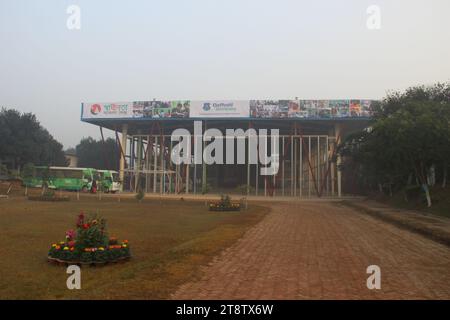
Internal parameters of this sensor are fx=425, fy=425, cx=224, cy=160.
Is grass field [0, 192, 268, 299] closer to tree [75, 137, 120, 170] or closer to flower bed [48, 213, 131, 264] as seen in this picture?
flower bed [48, 213, 131, 264]

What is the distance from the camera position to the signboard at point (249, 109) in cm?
4625

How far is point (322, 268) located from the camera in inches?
325

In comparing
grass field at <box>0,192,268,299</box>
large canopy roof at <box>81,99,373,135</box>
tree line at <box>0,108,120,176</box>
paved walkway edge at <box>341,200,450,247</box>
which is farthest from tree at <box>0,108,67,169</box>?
paved walkway edge at <box>341,200,450,247</box>

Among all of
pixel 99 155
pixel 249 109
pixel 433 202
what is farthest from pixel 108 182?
pixel 433 202

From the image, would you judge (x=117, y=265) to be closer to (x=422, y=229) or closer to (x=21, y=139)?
(x=422, y=229)

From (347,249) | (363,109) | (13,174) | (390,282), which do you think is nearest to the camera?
(390,282)

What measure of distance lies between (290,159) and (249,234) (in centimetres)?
3984

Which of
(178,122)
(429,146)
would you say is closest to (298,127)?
(178,122)

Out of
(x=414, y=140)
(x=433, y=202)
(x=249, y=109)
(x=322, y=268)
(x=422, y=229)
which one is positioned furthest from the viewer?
(x=249, y=109)

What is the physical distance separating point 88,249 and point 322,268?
15.5 ft

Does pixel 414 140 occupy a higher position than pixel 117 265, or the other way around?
pixel 414 140

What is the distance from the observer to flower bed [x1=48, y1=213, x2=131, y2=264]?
28.6 ft

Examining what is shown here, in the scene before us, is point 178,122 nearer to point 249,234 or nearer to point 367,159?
point 367,159

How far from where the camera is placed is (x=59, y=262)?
8672mm
